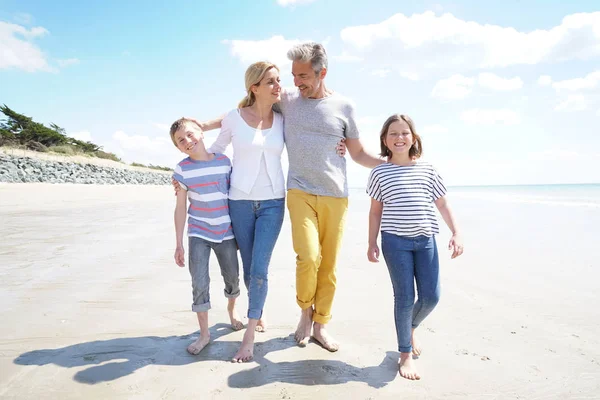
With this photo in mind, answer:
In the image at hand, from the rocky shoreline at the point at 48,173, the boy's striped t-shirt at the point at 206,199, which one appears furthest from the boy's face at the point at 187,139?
the rocky shoreline at the point at 48,173

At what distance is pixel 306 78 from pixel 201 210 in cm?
133

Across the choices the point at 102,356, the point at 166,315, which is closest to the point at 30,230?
the point at 166,315

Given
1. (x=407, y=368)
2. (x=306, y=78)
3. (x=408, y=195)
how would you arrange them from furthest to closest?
(x=306, y=78), (x=408, y=195), (x=407, y=368)

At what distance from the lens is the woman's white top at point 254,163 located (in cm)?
300

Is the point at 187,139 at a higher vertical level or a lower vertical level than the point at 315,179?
higher

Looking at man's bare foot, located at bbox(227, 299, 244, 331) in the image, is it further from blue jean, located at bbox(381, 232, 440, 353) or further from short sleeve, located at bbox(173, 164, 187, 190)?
blue jean, located at bbox(381, 232, 440, 353)

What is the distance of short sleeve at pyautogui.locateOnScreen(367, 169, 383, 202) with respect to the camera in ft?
9.22

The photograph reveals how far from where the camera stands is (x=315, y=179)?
3.09 meters

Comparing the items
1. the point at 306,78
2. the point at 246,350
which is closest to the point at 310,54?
the point at 306,78

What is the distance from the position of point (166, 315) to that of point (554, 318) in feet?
11.4

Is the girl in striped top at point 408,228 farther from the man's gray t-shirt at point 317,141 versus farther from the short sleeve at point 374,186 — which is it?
the man's gray t-shirt at point 317,141

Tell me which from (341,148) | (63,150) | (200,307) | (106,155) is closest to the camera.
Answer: (200,307)

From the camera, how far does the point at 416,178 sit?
273cm

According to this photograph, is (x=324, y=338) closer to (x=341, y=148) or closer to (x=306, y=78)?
(x=341, y=148)
